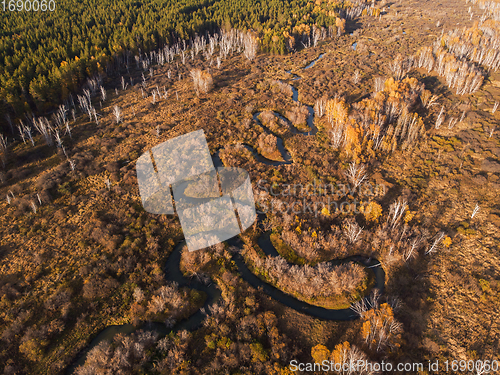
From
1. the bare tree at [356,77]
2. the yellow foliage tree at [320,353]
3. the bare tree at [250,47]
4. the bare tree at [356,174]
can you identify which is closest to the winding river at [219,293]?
the yellow foliage tree at [320,353]

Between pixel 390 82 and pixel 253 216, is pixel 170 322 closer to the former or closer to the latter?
pixel 253 216

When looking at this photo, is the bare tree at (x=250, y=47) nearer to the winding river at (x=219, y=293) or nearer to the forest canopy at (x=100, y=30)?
the forest canopy at (x=100, y=30)

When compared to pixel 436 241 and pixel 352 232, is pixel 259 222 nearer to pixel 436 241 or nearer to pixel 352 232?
pixel 352 232

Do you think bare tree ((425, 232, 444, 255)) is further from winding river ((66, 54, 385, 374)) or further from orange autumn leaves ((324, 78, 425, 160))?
orange autumn leaves ((324, 78, 425, 160))

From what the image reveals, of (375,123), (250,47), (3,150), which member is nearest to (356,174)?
(375,123)

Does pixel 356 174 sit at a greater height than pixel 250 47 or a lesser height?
lesser

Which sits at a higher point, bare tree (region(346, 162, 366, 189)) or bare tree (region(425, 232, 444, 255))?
bare tree (region(346, 162, 366, 189))

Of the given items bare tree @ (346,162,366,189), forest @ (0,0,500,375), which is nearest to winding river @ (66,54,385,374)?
forest @ (0,0,500,375)

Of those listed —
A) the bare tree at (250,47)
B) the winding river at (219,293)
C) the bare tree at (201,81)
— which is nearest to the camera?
the winding river at (219,293)

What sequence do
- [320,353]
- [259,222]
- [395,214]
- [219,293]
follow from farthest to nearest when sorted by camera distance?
[259,222], [395,214], [219,293], [320,353]

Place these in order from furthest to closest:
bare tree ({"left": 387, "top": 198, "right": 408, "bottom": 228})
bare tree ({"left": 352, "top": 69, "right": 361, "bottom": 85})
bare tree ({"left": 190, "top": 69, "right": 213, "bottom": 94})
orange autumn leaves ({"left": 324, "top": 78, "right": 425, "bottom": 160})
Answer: bare tree ({"left": 352, "top": 69, "right": 361, "bottom": 85}) < bare tree ({"left": 190, "top": 69, "right": 213, "bottom": 94}) < orange autumn leaves ({"left": 324, "top": 78, "right": 425, "bottom": 160}) < bare tree ({"left": 387, "top": 198, "right": 408, "bottom": 228})
